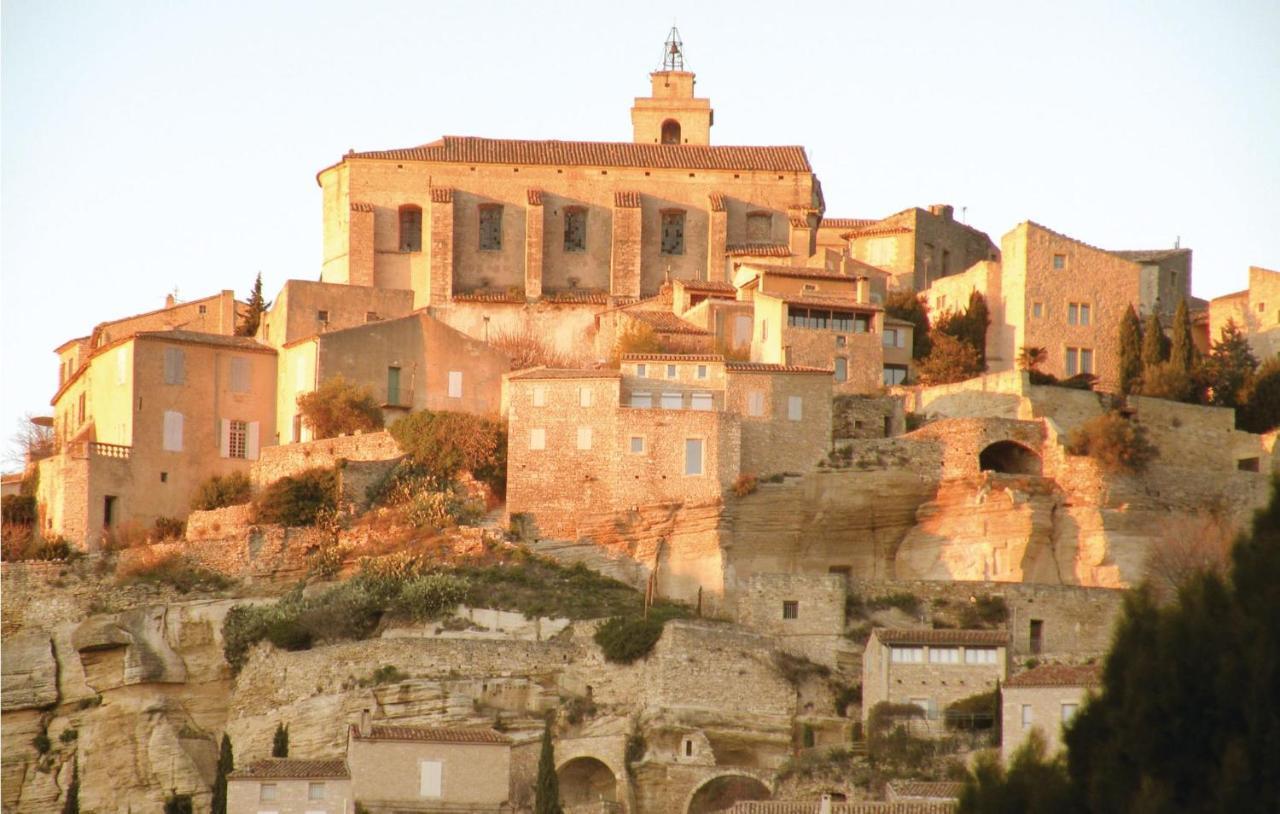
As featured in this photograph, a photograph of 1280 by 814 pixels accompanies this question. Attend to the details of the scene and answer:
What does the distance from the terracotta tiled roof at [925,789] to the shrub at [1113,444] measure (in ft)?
46.0

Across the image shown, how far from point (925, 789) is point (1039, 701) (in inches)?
125

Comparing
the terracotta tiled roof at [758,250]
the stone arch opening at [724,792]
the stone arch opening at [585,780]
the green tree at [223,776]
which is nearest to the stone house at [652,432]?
the stone arch opening at [585,780]

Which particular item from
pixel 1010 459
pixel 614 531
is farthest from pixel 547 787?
pixel 1010 459

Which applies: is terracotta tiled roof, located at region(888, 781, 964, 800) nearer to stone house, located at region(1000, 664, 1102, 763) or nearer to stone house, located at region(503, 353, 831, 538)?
stone house, located at region(1000, 664, 1102, 763)

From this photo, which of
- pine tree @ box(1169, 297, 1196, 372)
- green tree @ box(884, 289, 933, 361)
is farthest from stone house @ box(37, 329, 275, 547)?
pine tree @ box(1169, 297, 1196, 372)

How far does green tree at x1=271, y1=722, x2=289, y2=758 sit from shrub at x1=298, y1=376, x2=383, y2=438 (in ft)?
36.2

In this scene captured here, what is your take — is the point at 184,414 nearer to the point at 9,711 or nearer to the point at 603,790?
the point at 9,711

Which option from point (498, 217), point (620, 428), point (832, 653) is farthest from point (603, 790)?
point (498, 217)

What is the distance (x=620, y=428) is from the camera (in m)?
56.4

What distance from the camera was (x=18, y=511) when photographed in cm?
6019

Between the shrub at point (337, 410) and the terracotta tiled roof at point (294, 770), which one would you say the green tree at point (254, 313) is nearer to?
the shrub at point (337, 410)

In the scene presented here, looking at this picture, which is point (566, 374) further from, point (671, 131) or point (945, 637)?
point (671, 131)

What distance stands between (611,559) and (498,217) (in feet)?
72.0

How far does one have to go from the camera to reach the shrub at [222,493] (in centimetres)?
5941
